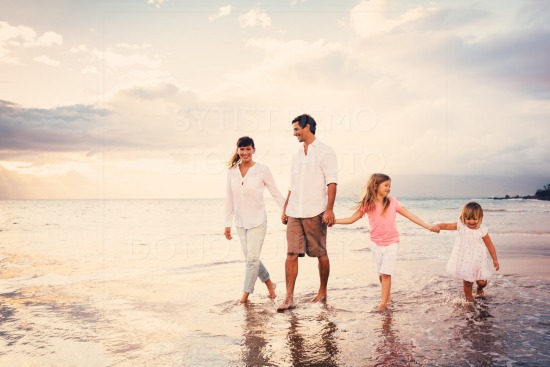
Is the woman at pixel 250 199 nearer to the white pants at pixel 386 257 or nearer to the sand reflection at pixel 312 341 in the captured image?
the sand reflection at pixel 312 341

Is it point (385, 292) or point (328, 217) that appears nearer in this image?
point (385, 292)

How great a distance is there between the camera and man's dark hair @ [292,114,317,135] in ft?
20.0

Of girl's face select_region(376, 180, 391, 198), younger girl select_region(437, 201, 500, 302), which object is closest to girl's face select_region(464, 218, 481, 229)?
younger girl select_region(437, 201, 500, 302)

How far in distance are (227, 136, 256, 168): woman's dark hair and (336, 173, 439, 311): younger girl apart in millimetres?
1720

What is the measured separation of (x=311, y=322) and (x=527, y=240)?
37.9ft

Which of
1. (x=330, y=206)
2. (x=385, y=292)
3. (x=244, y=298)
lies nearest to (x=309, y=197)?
(x=330, y=206)

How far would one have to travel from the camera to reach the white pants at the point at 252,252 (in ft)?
20.3

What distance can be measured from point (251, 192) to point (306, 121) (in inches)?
51.2

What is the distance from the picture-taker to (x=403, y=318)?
5059mm

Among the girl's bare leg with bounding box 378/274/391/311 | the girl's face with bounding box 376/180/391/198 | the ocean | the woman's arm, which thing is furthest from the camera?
the woman's arm

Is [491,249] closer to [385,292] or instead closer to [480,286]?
[480,286]

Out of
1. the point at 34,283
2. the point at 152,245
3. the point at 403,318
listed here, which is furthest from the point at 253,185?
the point at 152,245

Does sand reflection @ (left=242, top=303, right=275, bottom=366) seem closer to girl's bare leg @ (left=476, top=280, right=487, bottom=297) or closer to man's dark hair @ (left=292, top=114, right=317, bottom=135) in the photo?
man's dark hair @ (left=292, top=114, right=317, bottom=135)

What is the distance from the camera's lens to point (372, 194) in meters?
5.87
